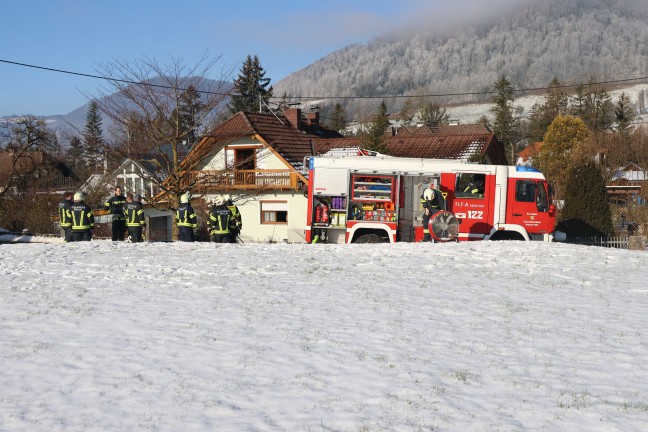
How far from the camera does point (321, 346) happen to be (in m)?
7.93

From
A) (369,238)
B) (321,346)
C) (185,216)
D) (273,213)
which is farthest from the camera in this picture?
(273,213)

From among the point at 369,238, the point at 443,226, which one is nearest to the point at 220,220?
the point at 369,238

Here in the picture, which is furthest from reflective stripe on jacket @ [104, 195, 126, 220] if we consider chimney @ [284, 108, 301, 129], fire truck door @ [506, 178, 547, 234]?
chimney @ [284, 108, 301, 129]

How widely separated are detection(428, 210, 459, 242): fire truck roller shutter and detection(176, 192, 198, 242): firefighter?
6.48 m

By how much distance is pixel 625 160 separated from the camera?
5106 cm

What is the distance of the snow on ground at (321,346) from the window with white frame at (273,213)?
68.7 ft

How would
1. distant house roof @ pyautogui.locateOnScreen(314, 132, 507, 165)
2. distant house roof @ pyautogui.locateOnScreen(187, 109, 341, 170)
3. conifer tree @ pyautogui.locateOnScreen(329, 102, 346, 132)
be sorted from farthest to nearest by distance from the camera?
conifer tree @ pyautogui.locateOnScreen(329, 102, 346, 132) → distant house roof @ pyautogui.locateOnScreen(314, 132, 507, 165) → distant house roof @ pyautogui.locateOnScreen(187, 109, 341, 170)

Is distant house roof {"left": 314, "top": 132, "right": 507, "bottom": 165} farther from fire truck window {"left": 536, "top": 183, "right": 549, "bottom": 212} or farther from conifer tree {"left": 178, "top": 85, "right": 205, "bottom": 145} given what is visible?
fire truck window {"left": 536, "top": 183, "right": 549, "bottom": 212}

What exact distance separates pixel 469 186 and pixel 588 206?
9.72 m

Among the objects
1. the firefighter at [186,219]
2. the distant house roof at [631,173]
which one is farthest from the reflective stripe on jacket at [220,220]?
the distant house roof at [631,173]

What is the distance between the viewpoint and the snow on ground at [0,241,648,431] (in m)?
5.92

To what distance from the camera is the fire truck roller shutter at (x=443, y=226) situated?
17625 millimetres

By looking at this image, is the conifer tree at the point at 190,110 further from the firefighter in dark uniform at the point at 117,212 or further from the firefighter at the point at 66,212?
the firefighter at the point at 66,212

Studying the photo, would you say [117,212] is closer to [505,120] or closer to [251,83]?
[251,83]
